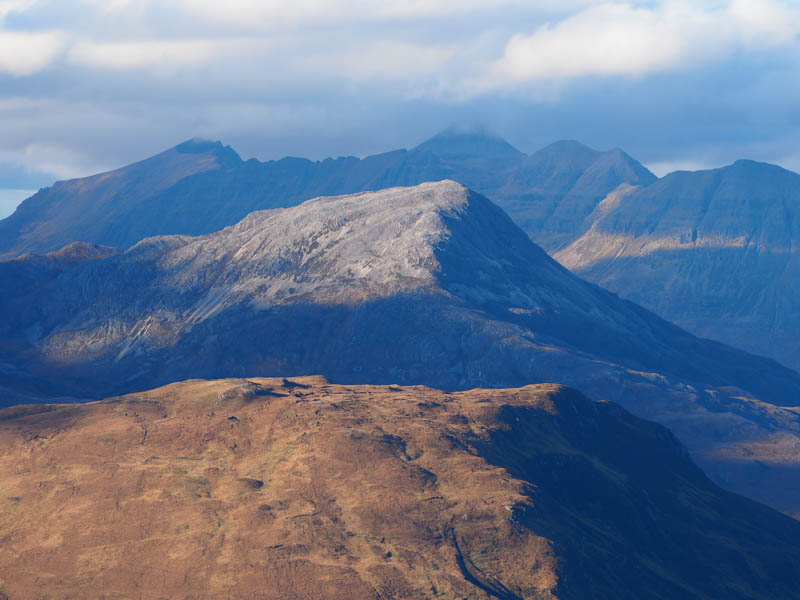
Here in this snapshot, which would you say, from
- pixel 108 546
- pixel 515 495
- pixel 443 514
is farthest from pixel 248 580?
pixel 515 495

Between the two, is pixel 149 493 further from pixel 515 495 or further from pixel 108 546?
pixel 515 495

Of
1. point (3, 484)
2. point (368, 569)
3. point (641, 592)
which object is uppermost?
point (3, 484)

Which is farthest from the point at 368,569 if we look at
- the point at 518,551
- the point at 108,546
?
the point at 108,546

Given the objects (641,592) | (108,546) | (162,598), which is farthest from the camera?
(641,592)

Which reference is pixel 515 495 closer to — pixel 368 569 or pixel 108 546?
pixel 368 569

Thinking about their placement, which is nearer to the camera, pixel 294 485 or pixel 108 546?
pixel 108 546

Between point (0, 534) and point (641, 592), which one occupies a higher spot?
point (0, 534)

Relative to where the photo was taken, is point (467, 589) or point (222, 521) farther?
point (222, 521)

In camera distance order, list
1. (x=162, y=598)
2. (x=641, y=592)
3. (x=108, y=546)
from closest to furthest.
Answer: (x=162, y=598), (x=108, y=546), (x=641, y=592)

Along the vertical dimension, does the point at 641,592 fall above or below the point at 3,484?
below
